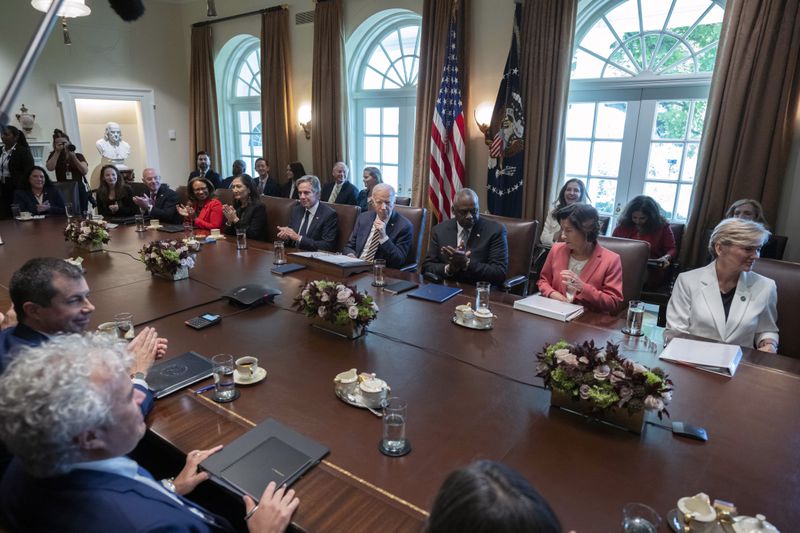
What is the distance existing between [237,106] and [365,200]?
11.9 ft

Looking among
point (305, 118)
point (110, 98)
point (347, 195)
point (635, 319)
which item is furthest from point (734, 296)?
point (110, 98)

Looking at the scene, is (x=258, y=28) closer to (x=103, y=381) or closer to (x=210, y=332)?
(x=210, y=332)

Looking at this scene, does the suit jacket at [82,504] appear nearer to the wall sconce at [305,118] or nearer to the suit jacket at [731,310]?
the suit jacket at [731,310]

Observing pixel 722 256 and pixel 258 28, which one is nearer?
pixel 722 256

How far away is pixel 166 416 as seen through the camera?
1.34 meters

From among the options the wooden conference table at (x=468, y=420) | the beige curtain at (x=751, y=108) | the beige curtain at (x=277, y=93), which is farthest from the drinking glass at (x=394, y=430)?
the beige curtain at (x=277, y=93)

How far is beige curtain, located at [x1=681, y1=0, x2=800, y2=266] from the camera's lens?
330 centimetres

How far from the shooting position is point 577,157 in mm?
4656

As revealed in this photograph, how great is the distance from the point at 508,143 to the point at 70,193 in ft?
15.6

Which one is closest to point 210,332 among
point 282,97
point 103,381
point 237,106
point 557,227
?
point 103,381

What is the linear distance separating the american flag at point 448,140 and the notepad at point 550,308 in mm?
2686

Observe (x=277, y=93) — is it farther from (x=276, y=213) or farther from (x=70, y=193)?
(x=276, y=213)

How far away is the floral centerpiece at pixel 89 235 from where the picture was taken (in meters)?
3.21

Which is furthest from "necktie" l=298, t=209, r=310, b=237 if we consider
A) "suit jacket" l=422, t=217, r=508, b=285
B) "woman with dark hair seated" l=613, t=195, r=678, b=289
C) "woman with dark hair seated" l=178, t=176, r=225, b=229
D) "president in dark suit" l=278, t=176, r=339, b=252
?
"woman with dark hair seated" l=613, t=195, r=678, b=289
